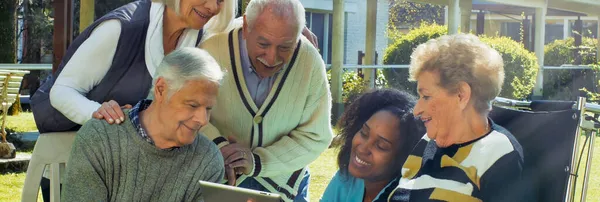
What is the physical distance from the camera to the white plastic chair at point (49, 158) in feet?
11.0

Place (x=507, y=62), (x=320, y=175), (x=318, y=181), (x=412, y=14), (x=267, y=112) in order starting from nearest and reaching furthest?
(x=267, y=112), (x=318, y=181), (x=320, y=175), (x=507, y=62), (x=412, y=14)

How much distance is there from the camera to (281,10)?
3.03 meters

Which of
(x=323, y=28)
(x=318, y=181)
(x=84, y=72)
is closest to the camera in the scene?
(x=84, y=72)

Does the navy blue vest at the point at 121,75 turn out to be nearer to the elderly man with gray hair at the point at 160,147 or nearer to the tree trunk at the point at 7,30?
the elderly man with gray hair at the point at 160,147

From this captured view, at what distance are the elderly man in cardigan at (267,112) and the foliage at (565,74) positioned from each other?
15404mm

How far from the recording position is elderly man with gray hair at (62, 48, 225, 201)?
2.89m

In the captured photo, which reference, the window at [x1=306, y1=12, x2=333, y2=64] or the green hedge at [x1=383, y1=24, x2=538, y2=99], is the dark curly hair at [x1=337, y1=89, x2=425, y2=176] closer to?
the green hedge at [x1=383, y1=24, x2=538, y2=99]

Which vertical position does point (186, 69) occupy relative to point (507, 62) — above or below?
above

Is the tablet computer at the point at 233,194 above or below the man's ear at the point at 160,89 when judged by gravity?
below

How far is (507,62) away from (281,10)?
14.5m

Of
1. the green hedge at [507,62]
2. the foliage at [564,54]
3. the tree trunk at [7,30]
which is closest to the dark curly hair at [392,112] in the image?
the green hedge at [507,62]

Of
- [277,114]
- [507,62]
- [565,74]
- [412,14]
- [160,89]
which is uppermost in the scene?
[412,14]

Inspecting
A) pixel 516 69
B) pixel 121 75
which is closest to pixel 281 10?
pixel 121 75

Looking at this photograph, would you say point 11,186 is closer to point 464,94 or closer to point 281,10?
point 281,10
